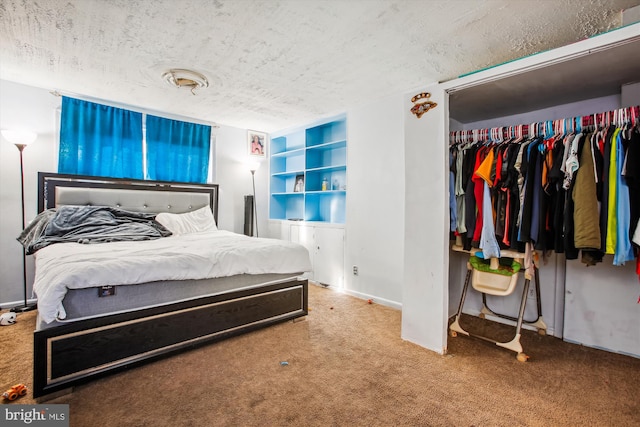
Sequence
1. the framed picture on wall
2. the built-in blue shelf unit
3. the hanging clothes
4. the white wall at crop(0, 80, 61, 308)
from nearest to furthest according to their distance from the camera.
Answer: the hanging clothes, the white wall at crop(0, 80, 61, 308), the built-in blue shelf unit, the framed picture on wall

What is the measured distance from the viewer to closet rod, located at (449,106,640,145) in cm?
186

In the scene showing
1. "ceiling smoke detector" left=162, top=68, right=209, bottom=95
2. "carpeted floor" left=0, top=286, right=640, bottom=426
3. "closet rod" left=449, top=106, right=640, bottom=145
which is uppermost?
"ceiling smoke detector" left=162, top=68, right=209, bottom=95

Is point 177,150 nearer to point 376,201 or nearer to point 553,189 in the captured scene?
point 376,201

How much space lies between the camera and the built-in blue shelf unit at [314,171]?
4.19 meters

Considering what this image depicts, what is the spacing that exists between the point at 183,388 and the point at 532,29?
125 inches

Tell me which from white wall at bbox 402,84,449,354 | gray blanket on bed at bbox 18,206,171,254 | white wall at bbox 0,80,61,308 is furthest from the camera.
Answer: white wall at bbox 0,80,61,308

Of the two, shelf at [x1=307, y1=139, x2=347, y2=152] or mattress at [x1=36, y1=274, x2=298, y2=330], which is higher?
shelf at [x1=307, y1=139, x2=347, y2=152]

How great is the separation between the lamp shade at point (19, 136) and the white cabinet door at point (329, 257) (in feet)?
10.4

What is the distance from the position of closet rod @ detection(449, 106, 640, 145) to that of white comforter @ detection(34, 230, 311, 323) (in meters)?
1.79

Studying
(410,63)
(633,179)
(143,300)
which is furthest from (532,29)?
(143,300)

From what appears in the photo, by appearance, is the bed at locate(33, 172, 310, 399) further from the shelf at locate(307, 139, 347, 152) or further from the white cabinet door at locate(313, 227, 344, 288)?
the shelf at locate(307, 139, 347, 152)

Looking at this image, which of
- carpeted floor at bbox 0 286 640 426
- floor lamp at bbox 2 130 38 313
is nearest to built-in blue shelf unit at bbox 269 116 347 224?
carpeted floor at bbox 0 286 640 426

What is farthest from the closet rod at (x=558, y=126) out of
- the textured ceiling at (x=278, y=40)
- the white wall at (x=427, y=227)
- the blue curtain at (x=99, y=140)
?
the blue curtain at (x=99, y=140)

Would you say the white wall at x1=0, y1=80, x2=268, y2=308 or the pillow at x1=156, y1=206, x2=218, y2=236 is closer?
the white wall at x1=0, y1=80, x2=268, y2=308
